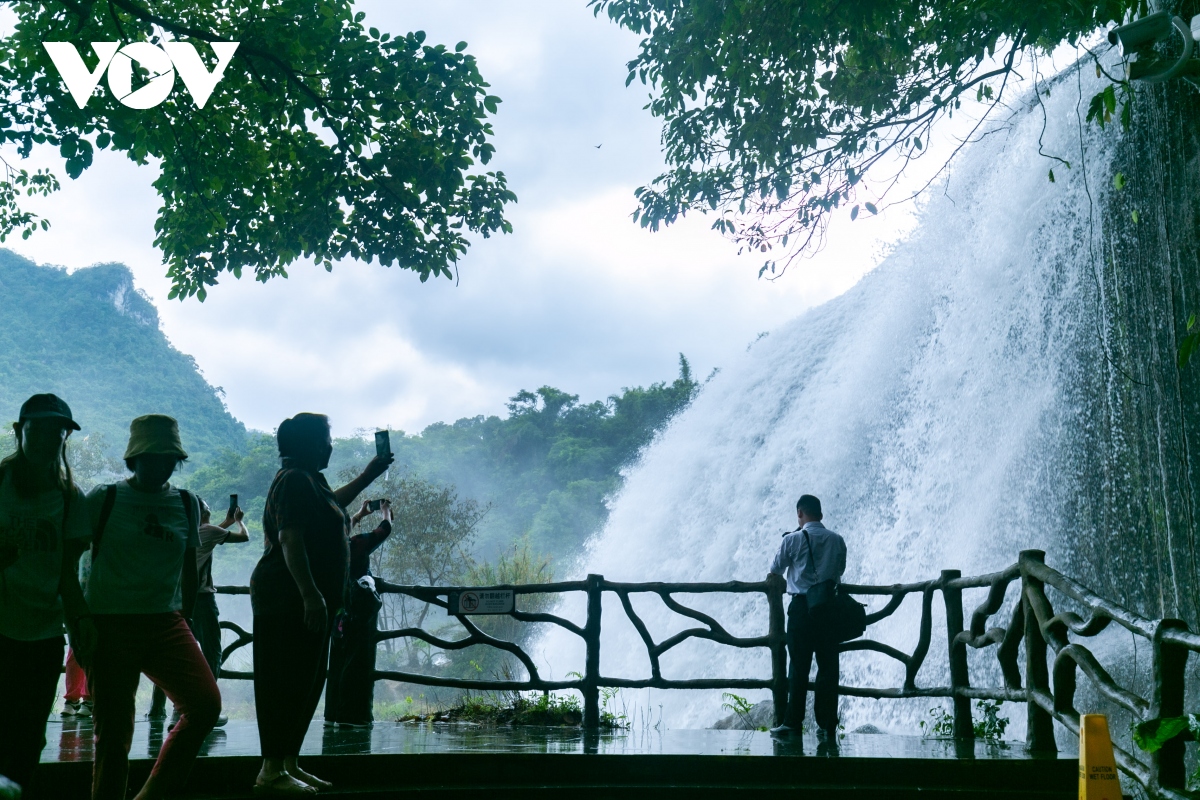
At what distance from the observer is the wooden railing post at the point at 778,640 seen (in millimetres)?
6773

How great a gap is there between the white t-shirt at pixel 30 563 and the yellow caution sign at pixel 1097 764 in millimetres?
3327

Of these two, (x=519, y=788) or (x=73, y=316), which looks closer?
(x=519, y=788)

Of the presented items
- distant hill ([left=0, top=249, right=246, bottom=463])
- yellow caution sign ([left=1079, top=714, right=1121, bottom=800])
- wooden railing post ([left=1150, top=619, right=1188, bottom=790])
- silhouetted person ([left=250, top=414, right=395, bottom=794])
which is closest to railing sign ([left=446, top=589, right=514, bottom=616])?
silhouetted person ([left=250, top=414, right=395, bottom=794])

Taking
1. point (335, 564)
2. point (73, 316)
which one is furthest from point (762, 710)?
point (73, 316)

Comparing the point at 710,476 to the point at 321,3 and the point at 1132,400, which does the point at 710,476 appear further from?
the point at 321,3

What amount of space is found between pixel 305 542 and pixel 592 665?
143 inches

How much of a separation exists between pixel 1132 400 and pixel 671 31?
629cm

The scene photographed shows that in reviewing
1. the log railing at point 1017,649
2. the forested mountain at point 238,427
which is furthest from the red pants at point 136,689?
the forested mountain at point 238,427

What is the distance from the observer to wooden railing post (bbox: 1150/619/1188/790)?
3.68 m

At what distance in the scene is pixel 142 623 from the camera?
10.4 ft

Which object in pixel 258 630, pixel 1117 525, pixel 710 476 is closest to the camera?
pixel 258 630

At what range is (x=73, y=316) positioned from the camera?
7631cm

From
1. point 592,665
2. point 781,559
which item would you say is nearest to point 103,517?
point 592,665

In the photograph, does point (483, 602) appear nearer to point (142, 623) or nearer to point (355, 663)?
point (355, 663)
